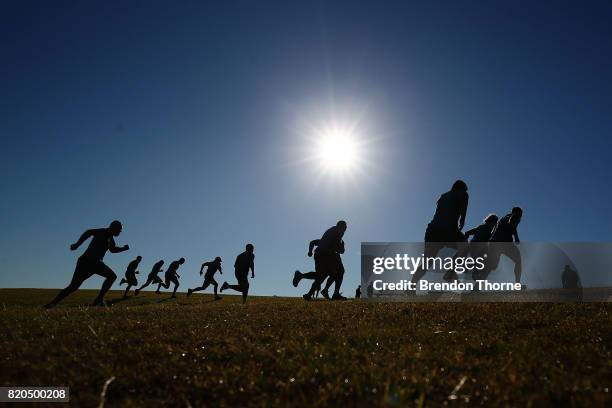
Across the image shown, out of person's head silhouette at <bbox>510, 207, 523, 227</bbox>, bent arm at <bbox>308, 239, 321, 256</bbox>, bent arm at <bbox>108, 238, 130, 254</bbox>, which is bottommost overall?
bent arm at <bbox>108, 238, 130, 254</bbox>

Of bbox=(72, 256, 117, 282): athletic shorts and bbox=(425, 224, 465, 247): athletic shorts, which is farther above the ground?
bbox=(425, 224, 465, 247): athletic shorts

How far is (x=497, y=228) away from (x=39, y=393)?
50.3ft

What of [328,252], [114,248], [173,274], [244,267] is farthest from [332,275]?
[173,274]

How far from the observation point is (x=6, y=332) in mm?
7637

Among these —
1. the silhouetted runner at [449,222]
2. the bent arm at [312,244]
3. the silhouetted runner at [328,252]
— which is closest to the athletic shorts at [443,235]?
the silhouetted runner at [449,222]

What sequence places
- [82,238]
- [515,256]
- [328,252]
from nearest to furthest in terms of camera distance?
[82,238]
[515,256]
[328,252]

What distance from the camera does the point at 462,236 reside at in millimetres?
13414

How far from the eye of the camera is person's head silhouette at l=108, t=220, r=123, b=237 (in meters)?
15.2

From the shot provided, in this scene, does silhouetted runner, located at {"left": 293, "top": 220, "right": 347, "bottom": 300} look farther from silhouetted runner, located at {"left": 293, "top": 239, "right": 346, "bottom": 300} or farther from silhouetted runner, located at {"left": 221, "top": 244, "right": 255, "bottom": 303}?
silhouetted runner, located at {"left": 221, "top": 244, "right": 255, "bottom": 303}

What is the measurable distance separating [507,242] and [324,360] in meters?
12.6

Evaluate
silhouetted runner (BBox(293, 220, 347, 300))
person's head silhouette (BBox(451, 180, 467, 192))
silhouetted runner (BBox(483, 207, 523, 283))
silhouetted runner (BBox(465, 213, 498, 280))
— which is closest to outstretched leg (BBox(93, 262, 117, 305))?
silhouetted runner (BBox(293, 220, 347, 300))

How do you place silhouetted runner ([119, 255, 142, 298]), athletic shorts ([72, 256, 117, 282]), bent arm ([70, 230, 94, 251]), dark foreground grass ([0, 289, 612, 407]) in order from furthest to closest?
silhouetted runner ([119, 255, 142, 298]) → athletic shorts ([72, 256, 117, 282]) → bent arm ([70, 230, 94, 251]) → dark foreground grass ([0, 289, 612, 407])

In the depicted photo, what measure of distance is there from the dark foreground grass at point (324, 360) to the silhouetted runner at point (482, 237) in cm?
684

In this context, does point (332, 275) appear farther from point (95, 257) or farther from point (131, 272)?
point (131, 272)
